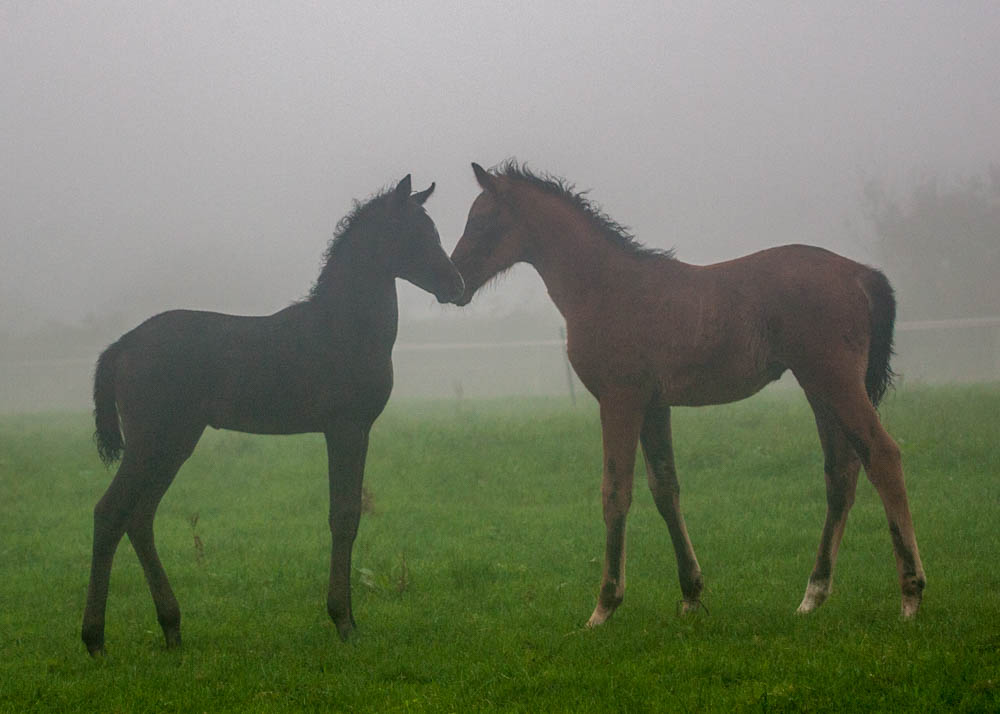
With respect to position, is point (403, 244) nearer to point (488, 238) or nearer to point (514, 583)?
point (488, 238)

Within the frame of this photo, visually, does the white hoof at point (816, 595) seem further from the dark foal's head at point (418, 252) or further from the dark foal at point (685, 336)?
the dark foal's head at point (418, 252)

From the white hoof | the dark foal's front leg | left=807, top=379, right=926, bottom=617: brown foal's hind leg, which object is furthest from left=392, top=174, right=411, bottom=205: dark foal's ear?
the white hoof

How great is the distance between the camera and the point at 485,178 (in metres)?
6.39

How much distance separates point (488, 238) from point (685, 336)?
5.51ft

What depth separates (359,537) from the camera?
34.7 feet

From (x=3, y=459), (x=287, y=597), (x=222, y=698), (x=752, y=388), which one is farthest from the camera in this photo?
(x=3, y=459)

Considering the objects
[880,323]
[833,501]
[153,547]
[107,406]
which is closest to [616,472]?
[833,501]

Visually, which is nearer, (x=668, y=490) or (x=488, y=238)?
(x=668, y=490)

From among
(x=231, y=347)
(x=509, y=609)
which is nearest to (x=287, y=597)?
(x=509, y=609)

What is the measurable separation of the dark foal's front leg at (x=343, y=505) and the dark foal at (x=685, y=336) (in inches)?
55.8

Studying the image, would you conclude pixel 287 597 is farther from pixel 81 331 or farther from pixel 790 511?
pixel 81 331

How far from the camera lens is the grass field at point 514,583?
15.5 feet

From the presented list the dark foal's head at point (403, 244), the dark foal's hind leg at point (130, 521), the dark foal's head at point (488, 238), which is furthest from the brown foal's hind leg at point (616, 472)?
the dark foal's hind leg at point (130, 521)

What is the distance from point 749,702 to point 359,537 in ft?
23.2
